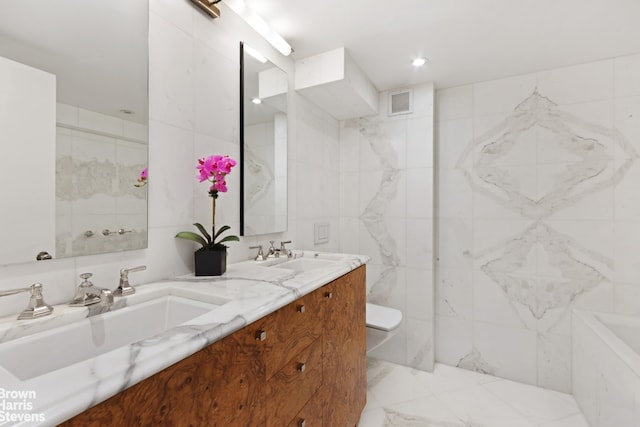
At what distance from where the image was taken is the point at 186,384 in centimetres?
60

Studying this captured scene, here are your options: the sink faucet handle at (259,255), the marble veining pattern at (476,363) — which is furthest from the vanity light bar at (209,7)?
the marble veining pattern at (476,363)

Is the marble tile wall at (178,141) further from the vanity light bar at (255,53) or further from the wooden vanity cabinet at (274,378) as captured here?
the wooden vanity cabinet at (274,378)

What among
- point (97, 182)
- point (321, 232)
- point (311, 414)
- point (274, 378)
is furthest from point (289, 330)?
point (321, 232)

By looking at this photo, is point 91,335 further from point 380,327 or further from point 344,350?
point 380,327

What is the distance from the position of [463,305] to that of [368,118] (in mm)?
1783

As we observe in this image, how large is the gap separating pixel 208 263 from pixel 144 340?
2.00ft

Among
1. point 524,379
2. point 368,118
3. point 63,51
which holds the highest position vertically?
point 368,118

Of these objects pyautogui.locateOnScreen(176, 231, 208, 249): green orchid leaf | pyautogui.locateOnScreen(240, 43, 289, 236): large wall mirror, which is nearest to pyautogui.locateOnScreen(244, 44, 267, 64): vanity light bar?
pyautogui.locateOnScreen(240, 43, 289, 236): large wall mirror

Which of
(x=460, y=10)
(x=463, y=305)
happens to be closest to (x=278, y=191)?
(x=460, y=10)

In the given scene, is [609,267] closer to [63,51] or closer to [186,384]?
[186,384]

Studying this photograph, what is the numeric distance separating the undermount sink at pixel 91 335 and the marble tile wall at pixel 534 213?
2114mm

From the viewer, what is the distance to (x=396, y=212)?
2.44 meters

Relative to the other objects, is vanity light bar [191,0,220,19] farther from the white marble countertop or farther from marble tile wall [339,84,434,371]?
marble tile wall [339,84,434,371]

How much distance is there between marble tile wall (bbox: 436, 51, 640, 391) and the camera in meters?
1.94
